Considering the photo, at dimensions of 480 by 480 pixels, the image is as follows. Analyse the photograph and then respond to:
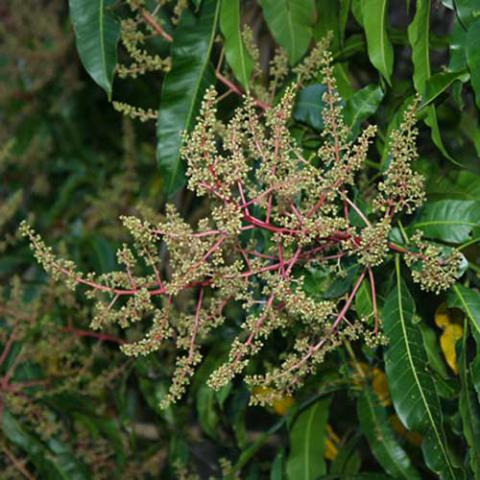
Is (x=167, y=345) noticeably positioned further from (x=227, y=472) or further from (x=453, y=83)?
(x=453, y=83)

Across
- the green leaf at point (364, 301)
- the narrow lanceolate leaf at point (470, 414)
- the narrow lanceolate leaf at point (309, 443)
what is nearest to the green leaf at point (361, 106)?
the green leaf at point (364, 301)

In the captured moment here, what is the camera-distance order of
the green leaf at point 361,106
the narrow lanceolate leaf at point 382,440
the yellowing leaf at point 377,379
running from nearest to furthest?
1. the green leaf at point 361,106
2. the narrow lanceolate leaf at point 382,440
3. the yellowing leaf at point 377,379

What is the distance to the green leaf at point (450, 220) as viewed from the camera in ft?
4.61

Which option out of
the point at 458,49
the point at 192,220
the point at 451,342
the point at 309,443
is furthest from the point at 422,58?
the point at 192,220

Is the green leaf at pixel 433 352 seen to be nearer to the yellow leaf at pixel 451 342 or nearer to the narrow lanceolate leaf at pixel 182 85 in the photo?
the yellow leaf at pixel 451 342

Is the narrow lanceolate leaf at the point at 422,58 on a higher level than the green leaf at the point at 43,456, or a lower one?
higher

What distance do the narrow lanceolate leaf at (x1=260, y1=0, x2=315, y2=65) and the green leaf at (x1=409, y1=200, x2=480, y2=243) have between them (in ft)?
1.13

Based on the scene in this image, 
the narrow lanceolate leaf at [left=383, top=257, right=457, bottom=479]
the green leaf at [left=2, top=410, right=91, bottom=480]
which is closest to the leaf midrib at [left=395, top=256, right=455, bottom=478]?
the narrow lanceolate leaf at [left=383, top=257, right=457, bottom=479]

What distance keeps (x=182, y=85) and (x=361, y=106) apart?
11.4 inches

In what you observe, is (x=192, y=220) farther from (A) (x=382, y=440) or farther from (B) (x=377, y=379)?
(A) (x=382, y=440)

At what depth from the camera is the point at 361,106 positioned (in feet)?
4.76

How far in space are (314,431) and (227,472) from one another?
0.18 meters

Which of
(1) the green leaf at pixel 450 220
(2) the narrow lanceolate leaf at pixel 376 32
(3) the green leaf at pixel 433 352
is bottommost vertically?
(3) the green leaf at pixel 433 352

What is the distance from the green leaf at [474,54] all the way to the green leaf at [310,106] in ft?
0.97
